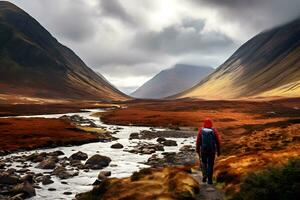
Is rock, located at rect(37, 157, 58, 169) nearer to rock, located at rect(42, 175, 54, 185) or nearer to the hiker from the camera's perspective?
rock, located at rect(42, 175, 54, 185)

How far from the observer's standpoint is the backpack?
2128 cm

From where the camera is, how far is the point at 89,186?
3112cm

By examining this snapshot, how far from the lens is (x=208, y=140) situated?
21.3 meters

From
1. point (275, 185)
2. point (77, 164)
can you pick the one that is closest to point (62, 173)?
point (77, 164)

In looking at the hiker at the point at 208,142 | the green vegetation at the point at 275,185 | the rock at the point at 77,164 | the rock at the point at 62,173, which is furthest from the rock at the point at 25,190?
the green vegetation at the point at 275,185

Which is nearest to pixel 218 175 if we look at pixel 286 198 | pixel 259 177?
pixel 259 177

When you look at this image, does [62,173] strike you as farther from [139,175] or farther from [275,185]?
[275,185]

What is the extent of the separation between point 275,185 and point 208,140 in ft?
18.2

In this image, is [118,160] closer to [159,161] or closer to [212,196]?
[159,161]

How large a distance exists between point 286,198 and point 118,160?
30079mm

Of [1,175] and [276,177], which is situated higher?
[276,177]

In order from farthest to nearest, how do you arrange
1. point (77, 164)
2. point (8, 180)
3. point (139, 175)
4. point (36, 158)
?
point (36, 158)
point (77, 164)
point (8, 180)
point (139, 175)

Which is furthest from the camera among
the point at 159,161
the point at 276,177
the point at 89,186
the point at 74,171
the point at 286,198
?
the point at 159,161

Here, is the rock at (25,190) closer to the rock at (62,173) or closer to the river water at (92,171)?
the river water at (92,171)
